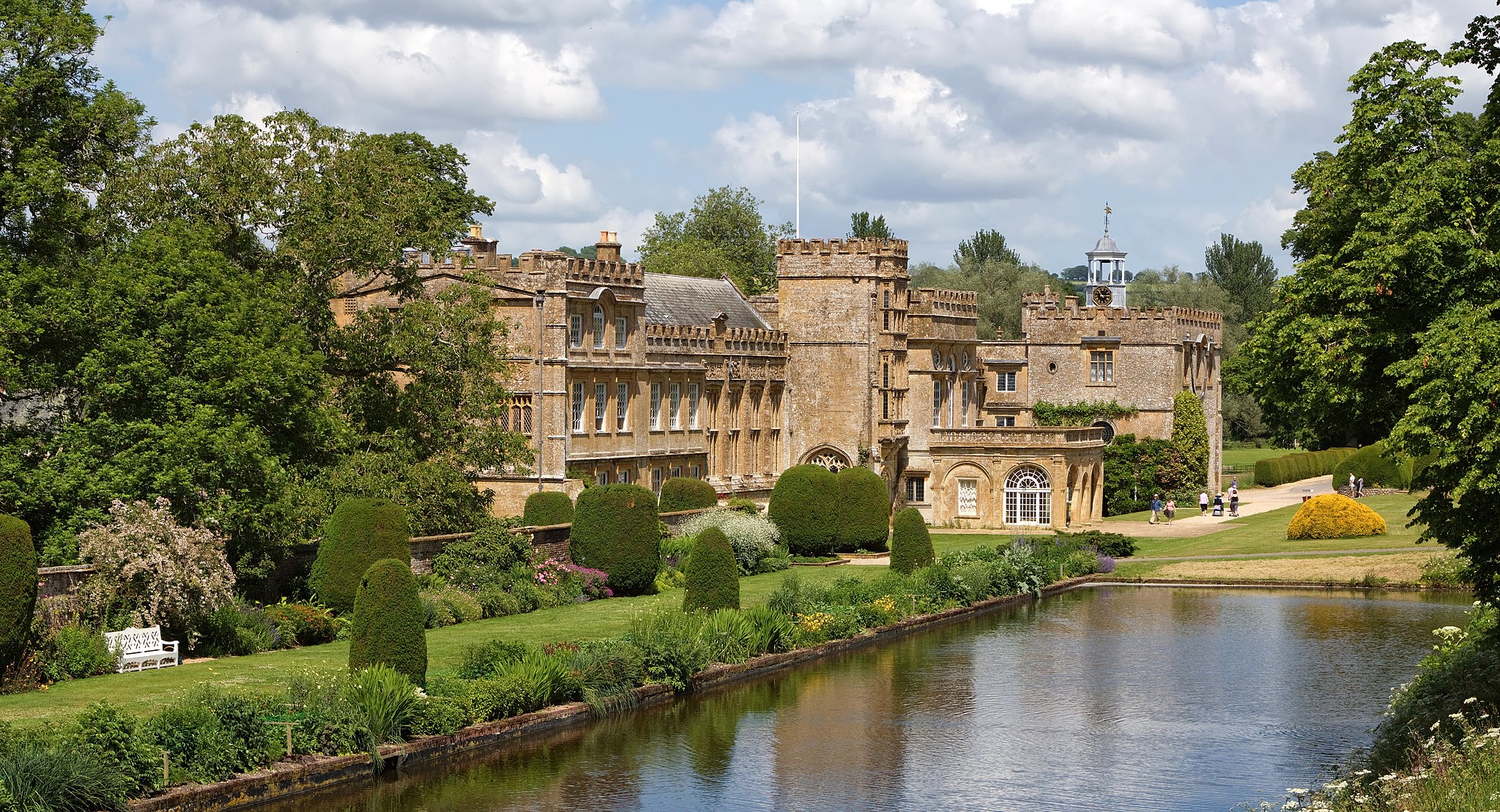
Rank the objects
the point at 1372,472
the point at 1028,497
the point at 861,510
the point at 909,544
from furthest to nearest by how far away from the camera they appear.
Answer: the point at 1372,472, the point at 1028,497, the point at 861,510, the point at 909,544

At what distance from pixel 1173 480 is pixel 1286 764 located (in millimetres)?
39848

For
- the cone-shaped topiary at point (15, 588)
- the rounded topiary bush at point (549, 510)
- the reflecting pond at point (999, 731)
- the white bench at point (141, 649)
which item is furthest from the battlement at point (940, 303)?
the cone-shaped topiary at point (15, 588)

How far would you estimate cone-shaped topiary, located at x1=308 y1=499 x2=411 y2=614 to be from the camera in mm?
27266

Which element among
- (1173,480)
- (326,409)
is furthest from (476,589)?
(1173,480)

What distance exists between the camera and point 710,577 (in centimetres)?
2827

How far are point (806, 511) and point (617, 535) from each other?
34.0 ft

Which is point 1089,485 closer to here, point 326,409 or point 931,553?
point 931,553

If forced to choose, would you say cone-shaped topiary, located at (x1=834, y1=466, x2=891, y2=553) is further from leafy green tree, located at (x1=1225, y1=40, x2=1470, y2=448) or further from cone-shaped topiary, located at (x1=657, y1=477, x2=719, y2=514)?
leafy green tree, located at (x1=1225, y1=40, x2=1470, y2=448)

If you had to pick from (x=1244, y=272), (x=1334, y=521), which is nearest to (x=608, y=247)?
(x=1334, y=521)

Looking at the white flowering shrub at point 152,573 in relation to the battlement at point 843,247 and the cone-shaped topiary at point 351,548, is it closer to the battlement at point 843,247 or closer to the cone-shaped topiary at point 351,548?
the cone-shaped topiary at point 351,548

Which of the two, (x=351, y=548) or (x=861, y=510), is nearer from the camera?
(x=351, y=548)

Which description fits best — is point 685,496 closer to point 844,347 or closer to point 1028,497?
point 844,347

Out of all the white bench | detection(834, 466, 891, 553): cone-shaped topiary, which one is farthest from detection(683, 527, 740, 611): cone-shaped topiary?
detection(834, 466, 891, 553): cone-shaped topiary

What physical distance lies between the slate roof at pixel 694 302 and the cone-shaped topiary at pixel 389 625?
27.3 m
